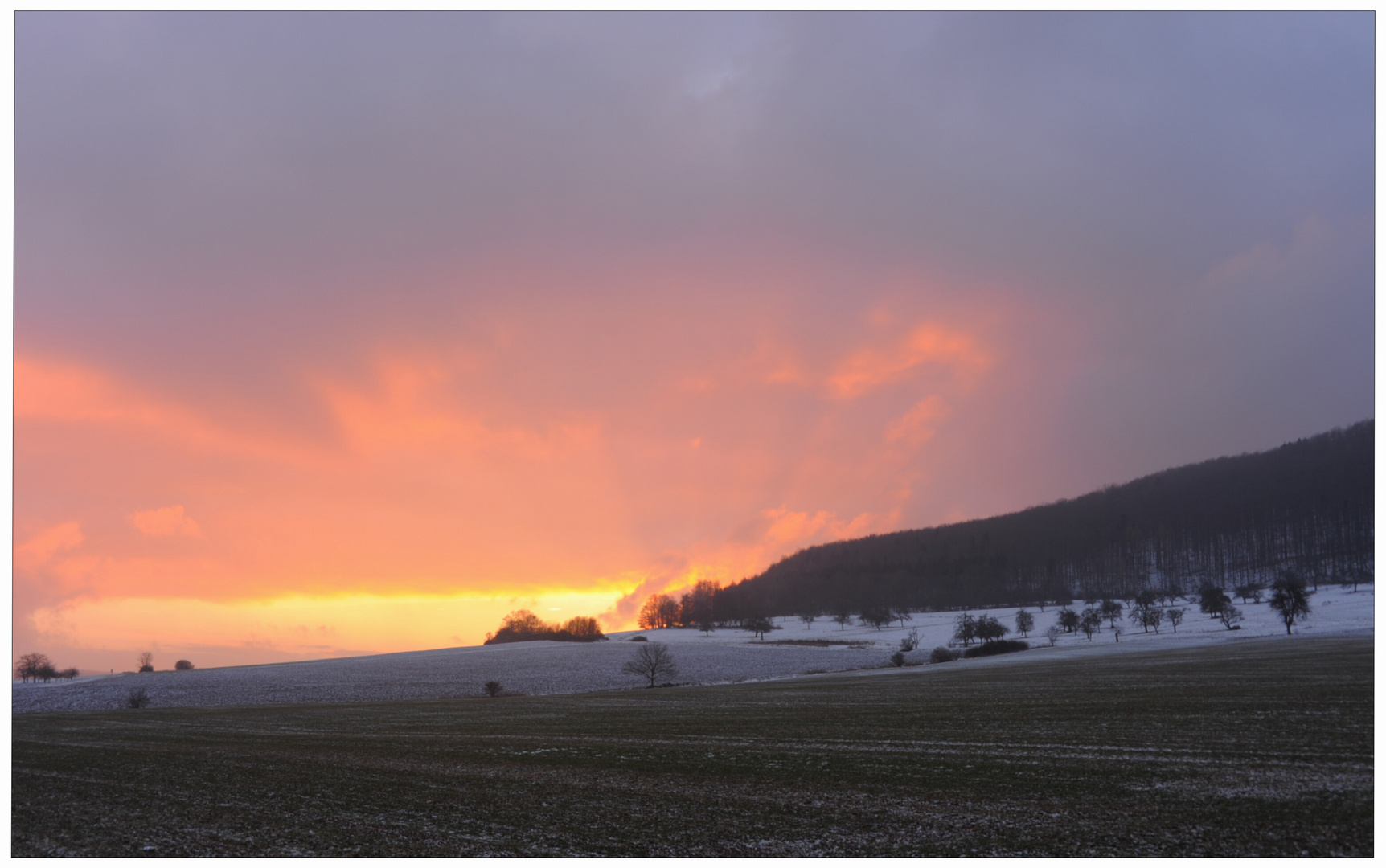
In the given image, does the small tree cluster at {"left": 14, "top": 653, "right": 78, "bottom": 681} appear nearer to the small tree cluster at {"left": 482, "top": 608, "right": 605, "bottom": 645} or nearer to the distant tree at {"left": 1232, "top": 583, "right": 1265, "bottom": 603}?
the small tree cluster at {"left": 482, "top": 608, "right": 605, "bottom": 645}

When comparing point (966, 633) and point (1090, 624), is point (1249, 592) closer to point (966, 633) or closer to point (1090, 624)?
point (1090, 624)

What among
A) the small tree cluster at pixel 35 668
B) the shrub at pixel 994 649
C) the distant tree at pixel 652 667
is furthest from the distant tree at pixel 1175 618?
the small tree cluster at pixel 35 668

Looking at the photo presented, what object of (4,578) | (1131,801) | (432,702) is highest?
(4,578)

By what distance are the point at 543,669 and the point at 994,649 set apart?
199 ft

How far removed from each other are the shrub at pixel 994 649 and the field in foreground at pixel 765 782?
6238 cm

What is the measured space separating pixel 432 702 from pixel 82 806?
130 feet

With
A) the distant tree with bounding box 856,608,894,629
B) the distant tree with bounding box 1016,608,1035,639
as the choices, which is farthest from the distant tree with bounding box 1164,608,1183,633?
the distant tree with bounding box 856,608,894,629

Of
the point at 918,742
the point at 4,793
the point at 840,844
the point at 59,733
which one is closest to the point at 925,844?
the point at 840,844

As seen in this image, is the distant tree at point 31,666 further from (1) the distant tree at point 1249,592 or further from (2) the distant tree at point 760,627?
(1) the distant tree at point 1249,592

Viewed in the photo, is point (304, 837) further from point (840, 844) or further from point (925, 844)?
point (925, 844)

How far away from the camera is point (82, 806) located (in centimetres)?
2453

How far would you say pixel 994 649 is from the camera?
105 m

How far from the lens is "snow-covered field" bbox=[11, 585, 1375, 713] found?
76.1m

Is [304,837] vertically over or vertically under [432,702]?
over
